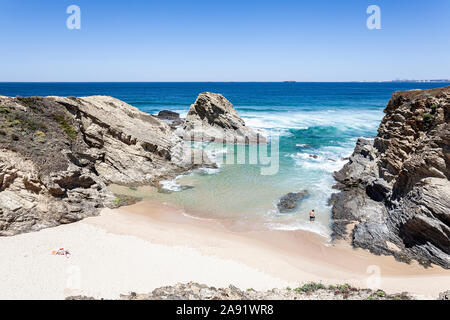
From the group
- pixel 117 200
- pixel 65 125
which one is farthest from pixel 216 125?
pixel 117 200

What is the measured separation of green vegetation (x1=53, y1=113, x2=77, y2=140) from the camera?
19781mm

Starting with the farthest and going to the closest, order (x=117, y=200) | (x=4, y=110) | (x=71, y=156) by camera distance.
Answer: (x=117, y=200) < (x=71, y=156) < (x=4, y=110)

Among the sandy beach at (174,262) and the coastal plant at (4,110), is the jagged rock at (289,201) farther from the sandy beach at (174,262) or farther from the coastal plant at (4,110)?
the coastal plant at (4,110)

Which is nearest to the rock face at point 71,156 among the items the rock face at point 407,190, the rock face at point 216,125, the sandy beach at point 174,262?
the sandy beach at point 174,262

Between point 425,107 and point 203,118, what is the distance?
93.9 ft

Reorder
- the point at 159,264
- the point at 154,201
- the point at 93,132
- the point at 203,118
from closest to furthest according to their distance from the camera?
the point at 159,264, the point at 154,201, the point at 93,132, the point at 203,118

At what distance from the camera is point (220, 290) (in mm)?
9617

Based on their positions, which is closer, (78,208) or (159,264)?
(159,264)

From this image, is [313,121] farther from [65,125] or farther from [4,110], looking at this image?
[4,110]

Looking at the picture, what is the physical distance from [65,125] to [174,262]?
1433 cm

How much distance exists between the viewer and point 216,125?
3969cm

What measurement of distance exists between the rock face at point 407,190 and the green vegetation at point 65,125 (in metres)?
19.2
